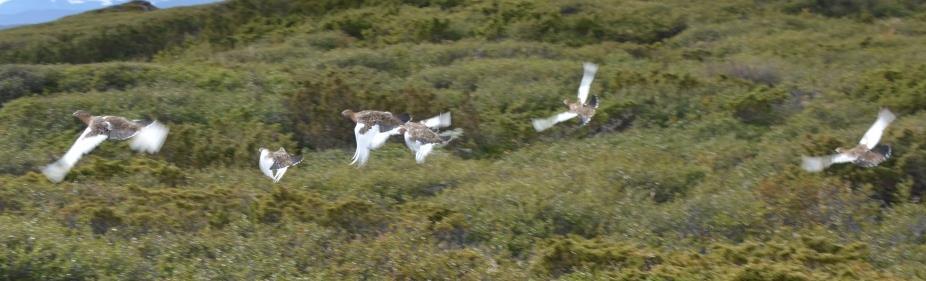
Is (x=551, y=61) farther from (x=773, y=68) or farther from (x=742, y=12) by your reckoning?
(x=742, y=12)

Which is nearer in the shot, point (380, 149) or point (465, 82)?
point (380, 149)

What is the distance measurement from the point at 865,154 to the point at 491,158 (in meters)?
6.10

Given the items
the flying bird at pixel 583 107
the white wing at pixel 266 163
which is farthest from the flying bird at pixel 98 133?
the flying bird at pixel 583 107

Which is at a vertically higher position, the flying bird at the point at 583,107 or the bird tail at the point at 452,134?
the flying bird at the point at 583,107

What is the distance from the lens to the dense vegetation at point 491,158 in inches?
433

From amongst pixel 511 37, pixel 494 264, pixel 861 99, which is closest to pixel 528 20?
pixel 511 37

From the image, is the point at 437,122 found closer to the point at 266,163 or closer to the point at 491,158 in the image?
the point at 491,158

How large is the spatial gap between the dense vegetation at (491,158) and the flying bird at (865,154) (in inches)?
8.5

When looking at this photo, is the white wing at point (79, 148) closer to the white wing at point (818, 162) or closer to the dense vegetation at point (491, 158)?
the dense vegetation at point (491, 158)

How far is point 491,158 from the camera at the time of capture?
685 inches

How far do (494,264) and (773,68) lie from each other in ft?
41.2

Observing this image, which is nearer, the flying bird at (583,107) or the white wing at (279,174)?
the white wing at (279,174)

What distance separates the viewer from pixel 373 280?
1061 cm

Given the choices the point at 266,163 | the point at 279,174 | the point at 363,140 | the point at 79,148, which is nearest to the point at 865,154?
the point at 363,140
